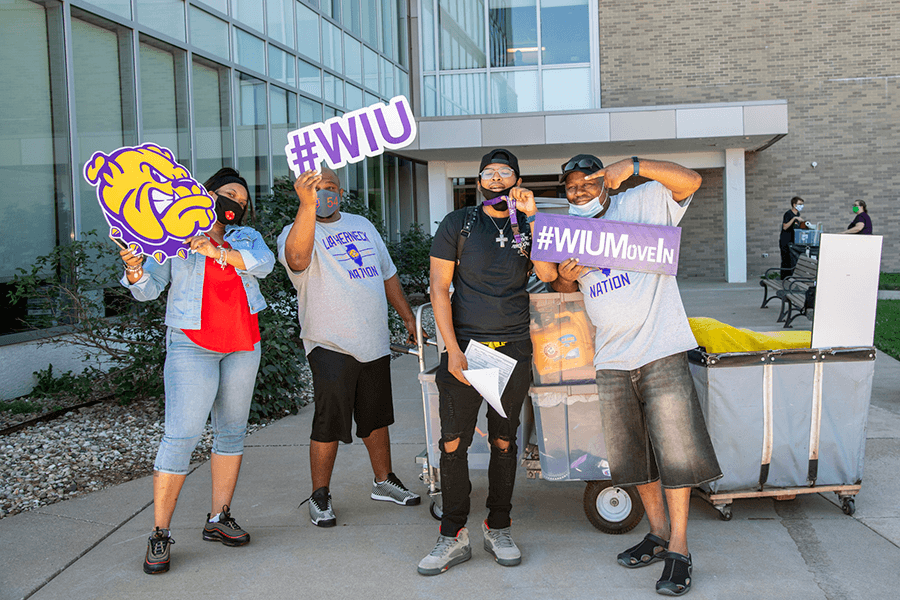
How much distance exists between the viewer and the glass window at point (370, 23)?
16562 mm

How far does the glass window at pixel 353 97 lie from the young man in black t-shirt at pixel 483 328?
41.2 ft

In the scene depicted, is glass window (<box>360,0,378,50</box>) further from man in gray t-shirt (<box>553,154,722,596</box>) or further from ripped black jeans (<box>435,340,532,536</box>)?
ripped black jeans (<box>435,340,532,536</box>)

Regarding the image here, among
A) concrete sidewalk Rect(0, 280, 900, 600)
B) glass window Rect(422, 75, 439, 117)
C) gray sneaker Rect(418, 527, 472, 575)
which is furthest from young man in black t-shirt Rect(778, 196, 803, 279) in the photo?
gray sneaker Rect(418, 527, 472, 575)

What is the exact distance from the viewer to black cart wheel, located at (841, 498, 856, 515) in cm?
395

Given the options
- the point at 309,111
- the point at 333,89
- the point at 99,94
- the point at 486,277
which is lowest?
the point at 486,277

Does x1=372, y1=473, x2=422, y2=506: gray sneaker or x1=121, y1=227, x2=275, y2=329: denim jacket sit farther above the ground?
x1=121, y1=227, x2=275, y2=329: denim jacket

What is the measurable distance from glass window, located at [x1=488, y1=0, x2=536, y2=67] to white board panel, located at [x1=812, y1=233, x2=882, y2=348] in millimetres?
17339

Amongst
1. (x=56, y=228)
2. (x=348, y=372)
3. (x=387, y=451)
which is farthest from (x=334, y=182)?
(x=56, y=228)

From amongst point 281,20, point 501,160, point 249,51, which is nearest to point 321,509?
point 501,160

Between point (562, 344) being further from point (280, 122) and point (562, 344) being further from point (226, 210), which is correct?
point (280, 122)

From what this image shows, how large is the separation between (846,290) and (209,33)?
9.01 metres

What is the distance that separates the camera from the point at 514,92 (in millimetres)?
20094

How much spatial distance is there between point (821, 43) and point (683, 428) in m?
21.1

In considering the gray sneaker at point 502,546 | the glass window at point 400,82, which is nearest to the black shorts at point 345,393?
the gray sneaker at point 502,546
